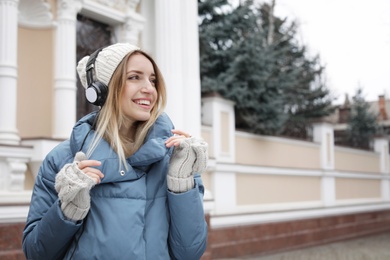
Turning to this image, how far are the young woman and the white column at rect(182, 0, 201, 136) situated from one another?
631 centimetres

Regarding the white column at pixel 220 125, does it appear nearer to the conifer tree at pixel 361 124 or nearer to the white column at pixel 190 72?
the white column at pixel 190 72

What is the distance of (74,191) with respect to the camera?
1691 millimetres

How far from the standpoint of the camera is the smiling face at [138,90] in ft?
6.41

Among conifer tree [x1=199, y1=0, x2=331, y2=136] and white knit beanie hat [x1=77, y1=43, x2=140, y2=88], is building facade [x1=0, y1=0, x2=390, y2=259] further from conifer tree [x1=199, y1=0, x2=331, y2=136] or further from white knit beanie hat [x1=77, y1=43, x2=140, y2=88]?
white knit beanie hat [x1=77, y1=43, x2=140, y2=88]

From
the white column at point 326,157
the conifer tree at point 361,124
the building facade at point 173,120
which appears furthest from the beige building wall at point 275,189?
the conifer tree at point 361,124

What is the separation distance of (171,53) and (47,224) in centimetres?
662

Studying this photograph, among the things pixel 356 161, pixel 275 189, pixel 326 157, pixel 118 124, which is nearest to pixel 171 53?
pixel 275 189

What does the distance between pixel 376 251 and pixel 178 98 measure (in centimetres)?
653

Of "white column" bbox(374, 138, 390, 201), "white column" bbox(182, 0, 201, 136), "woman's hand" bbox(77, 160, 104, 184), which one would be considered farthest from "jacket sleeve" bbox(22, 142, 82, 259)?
"white column" bbox(374, 138, 390, 201)

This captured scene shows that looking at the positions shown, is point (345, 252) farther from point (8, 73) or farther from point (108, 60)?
point (108, 60)

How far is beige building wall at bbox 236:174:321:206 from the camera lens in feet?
34.6

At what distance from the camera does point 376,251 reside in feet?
Answer: 39.3

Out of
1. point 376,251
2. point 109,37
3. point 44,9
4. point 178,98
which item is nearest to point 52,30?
point 44,9

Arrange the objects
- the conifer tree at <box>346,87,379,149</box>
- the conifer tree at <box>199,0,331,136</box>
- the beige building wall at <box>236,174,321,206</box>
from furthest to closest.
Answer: the conifer tree at <box>346,87,379,149</box> < the conifer tree at <box>199,0,331,136</box> < the beige building wall at <box>236,174,321,206</box>
